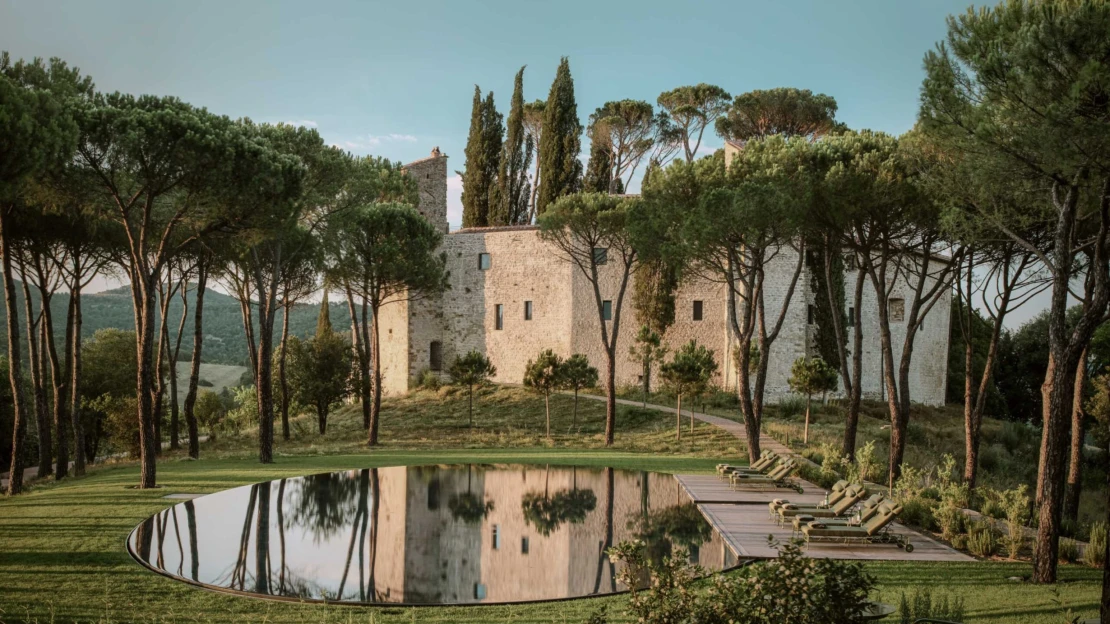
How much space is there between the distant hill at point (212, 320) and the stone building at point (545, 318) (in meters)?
27.9

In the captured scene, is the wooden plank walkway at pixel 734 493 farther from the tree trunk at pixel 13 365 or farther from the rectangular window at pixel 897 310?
the rectangular window at pixel 897 310

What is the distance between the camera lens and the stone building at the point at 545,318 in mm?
28625

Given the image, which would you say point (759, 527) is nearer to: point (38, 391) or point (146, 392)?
point (146, 392)

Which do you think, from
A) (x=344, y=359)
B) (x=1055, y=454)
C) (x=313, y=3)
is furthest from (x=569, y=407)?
(x=1055, y=454)

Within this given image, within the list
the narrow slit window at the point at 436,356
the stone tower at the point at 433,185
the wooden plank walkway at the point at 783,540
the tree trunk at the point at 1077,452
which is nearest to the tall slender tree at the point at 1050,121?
the wooden plank walkway at the point at 783,540

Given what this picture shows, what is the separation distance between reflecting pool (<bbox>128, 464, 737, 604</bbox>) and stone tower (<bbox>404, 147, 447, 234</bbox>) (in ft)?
67.7

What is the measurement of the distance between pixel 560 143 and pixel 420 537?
25.9m

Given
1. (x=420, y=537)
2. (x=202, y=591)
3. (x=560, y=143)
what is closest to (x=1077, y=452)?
(x=420, y=537)

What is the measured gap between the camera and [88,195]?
13617 millimetres

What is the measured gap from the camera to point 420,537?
32.1 feet

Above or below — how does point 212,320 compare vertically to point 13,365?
above

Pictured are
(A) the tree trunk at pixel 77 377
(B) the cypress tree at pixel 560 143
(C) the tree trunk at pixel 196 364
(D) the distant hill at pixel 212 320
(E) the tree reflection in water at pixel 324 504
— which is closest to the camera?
(E) the tree reflection in water at pixel 324 504

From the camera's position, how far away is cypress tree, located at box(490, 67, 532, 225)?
37844mm

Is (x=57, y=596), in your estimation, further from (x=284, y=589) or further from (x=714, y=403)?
(x=714, y=403)
